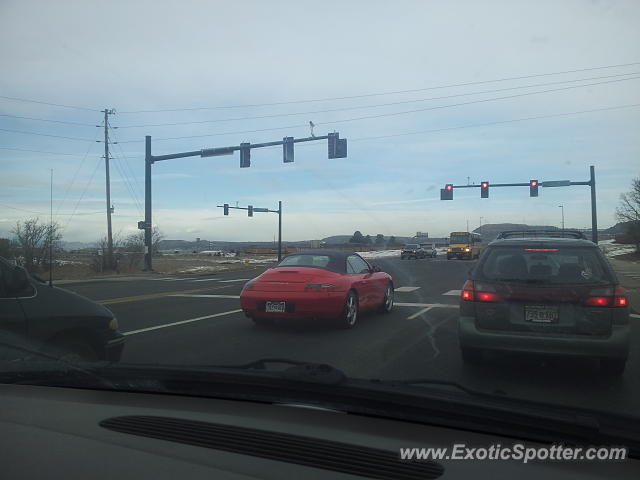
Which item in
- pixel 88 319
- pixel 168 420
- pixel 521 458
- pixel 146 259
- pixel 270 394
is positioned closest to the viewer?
pixel 521 458

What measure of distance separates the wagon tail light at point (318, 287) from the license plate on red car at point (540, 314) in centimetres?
358

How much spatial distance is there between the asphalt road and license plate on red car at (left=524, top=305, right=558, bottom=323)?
67 centimetres

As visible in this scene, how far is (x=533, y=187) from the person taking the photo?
33.6m

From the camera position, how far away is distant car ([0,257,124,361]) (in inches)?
176

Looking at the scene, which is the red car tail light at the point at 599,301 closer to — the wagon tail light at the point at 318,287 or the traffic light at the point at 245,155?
the wagon tail light at the point at 318,287

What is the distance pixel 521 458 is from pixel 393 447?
575 mm

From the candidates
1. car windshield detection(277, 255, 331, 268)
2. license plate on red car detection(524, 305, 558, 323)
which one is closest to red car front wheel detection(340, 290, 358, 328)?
car windshield detection(277, 255, 331, 268)

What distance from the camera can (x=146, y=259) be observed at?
96.3ft

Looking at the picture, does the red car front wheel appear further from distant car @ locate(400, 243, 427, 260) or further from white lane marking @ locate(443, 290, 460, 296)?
distant car @ locate(400, 243, 427, 260)

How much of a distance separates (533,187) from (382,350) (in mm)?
29877

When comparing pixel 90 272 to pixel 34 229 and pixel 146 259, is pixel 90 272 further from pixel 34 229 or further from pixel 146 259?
pixel 34 229

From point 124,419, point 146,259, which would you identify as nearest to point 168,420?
point 124,419

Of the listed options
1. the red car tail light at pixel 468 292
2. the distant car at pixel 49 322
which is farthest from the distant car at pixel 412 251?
the distant car at pixel 49 322

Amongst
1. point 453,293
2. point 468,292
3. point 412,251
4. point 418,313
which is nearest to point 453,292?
point 453,293
